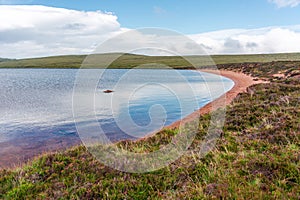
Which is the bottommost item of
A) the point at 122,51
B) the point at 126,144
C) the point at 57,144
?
the point at 57,144

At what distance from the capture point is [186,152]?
8.02 metres

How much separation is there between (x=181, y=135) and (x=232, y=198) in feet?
17.5

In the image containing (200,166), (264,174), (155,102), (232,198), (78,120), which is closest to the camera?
(232,198)

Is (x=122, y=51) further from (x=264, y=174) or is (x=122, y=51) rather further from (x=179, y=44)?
(x=264, y=174)

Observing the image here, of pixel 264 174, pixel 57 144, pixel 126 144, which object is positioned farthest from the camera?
pixel 57 144

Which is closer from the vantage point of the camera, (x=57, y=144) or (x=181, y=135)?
(x=181, y=135)

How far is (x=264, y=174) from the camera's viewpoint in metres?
5.76

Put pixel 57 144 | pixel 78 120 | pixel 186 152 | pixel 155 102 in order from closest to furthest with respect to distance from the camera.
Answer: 1. pixel 186 152
2. pixel 57 144
3. pixel 78 120
4. pixel 155 102

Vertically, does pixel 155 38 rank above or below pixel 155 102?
above

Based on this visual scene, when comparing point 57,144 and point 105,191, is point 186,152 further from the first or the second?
point 57,144

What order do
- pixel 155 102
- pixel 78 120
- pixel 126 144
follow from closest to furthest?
pixel 126 144 < pixel 78 120 < pixel 155 102

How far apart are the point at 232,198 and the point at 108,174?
3.42m

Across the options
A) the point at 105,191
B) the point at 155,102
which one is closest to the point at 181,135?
the point at 105,191

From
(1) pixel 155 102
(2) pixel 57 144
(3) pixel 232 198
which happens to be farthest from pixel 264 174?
(1) pixel 155 102
